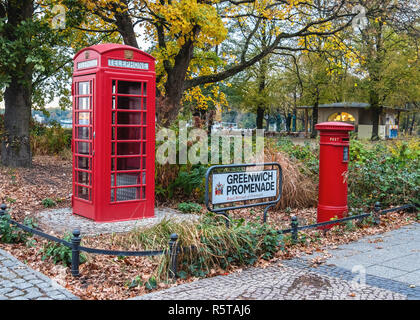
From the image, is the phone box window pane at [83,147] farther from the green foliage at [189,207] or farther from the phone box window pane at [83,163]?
the green foliage at [189,207]

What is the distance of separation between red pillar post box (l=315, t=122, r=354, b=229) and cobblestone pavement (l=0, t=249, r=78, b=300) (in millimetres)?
4520

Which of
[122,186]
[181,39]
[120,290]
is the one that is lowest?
[120,290]

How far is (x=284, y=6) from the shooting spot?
15.7 metres

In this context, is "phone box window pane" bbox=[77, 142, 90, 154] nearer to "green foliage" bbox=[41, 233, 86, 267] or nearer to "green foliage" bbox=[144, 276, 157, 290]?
"green foliage" bbox=[41, 233, 86, 267]

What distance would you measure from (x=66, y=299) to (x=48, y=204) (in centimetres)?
518

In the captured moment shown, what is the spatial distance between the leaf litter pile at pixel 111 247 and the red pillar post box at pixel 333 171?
327mm

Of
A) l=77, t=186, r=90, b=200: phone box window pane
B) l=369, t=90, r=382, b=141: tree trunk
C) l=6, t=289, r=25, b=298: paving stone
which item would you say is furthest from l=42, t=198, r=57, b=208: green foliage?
l=369, t=90, r=382, b=141: tree trunk

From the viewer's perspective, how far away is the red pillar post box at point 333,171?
739 centimetres

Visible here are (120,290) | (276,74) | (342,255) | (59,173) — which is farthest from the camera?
(276,74)

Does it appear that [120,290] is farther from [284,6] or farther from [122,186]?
[284,6]

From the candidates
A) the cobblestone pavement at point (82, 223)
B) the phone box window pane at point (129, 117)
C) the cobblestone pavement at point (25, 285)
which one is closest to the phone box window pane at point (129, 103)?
the phone box window pane at point (129, 117)

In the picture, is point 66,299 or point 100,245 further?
point 100,245

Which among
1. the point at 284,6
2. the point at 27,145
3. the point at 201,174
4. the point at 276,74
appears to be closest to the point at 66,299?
the point at 201,174

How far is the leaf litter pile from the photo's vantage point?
4.80 metres
